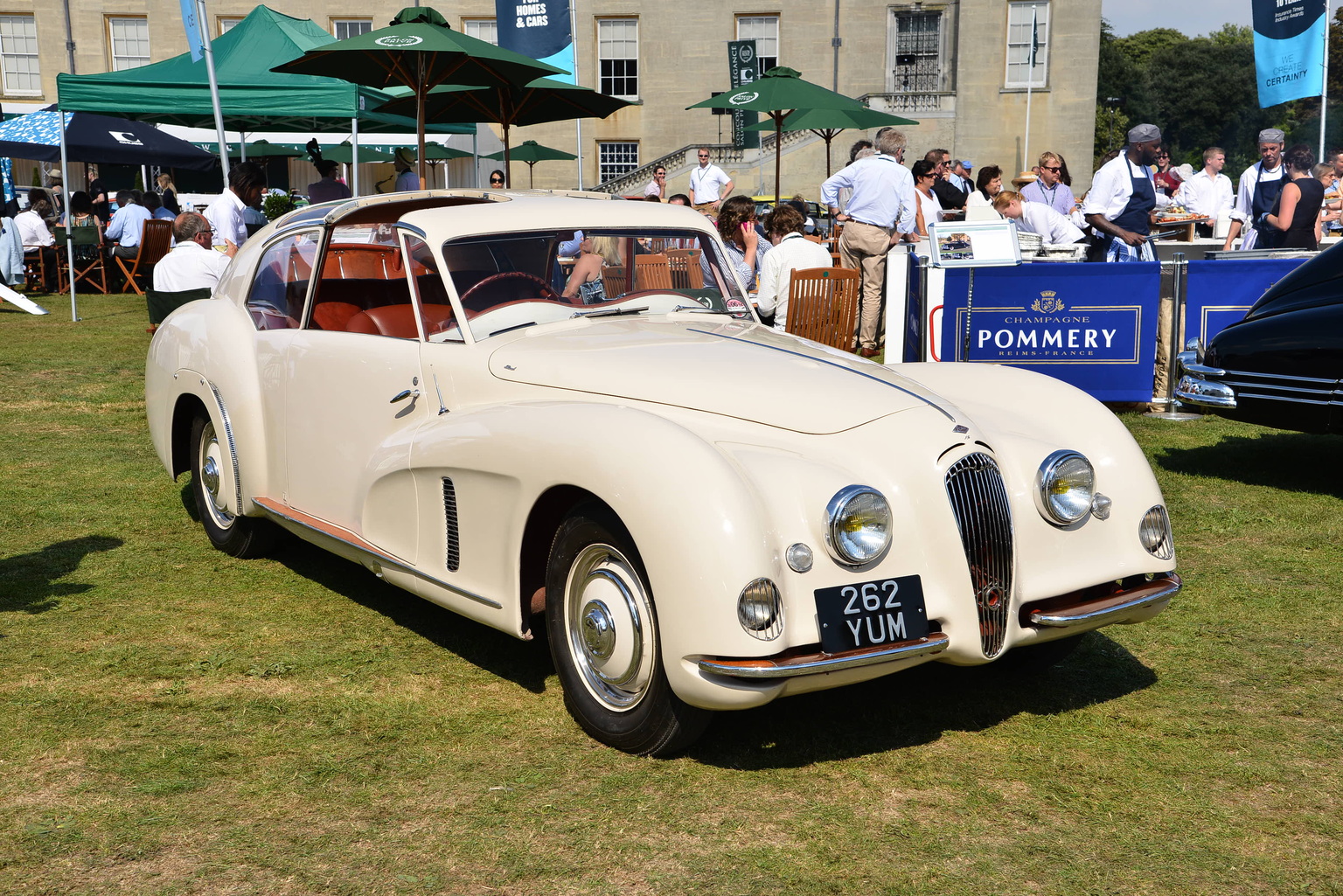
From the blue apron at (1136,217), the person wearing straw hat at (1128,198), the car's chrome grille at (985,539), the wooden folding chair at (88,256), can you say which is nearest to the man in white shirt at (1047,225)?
the person wearing straw hat at (1128,198)

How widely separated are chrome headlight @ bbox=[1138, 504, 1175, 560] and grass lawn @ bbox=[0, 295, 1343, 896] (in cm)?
54

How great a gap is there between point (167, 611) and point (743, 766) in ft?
8.83

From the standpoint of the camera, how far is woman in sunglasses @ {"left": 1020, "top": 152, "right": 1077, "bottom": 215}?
11734 millimetres

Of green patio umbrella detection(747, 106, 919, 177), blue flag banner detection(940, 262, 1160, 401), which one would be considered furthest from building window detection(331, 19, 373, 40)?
blue flag banner detection(940, 262, 1160, 401)

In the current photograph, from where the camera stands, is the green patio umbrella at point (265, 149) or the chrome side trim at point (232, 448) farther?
the green patio umbrella at point (265, 149)

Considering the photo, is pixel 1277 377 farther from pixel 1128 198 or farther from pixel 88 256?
pixel 88 256

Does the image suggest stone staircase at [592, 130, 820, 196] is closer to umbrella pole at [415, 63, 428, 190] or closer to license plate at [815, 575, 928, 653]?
umbrella pole at [415, 63, 428, 190]

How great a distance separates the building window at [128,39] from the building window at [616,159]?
49.8ft

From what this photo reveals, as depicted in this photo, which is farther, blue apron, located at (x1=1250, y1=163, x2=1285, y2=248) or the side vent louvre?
blue apron, located at (x1=1250, y1=163, x2=1285, y2=248)

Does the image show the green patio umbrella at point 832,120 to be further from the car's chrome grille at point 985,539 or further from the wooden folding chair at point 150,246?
the car's chrome grille at point 985,539

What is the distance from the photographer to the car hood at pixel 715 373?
11.9 ft

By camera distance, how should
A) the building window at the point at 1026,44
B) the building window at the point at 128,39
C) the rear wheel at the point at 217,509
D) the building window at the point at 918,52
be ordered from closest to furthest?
the rear wheel at the point at 217,509
the building window at the point at 1026,44
the building window at the point at 918,52
the building window at the point at 128,39

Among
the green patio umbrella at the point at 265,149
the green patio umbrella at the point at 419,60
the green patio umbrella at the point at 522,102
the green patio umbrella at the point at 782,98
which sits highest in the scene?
the green patio umbrella at the point at 265,149

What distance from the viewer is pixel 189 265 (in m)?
10.1
